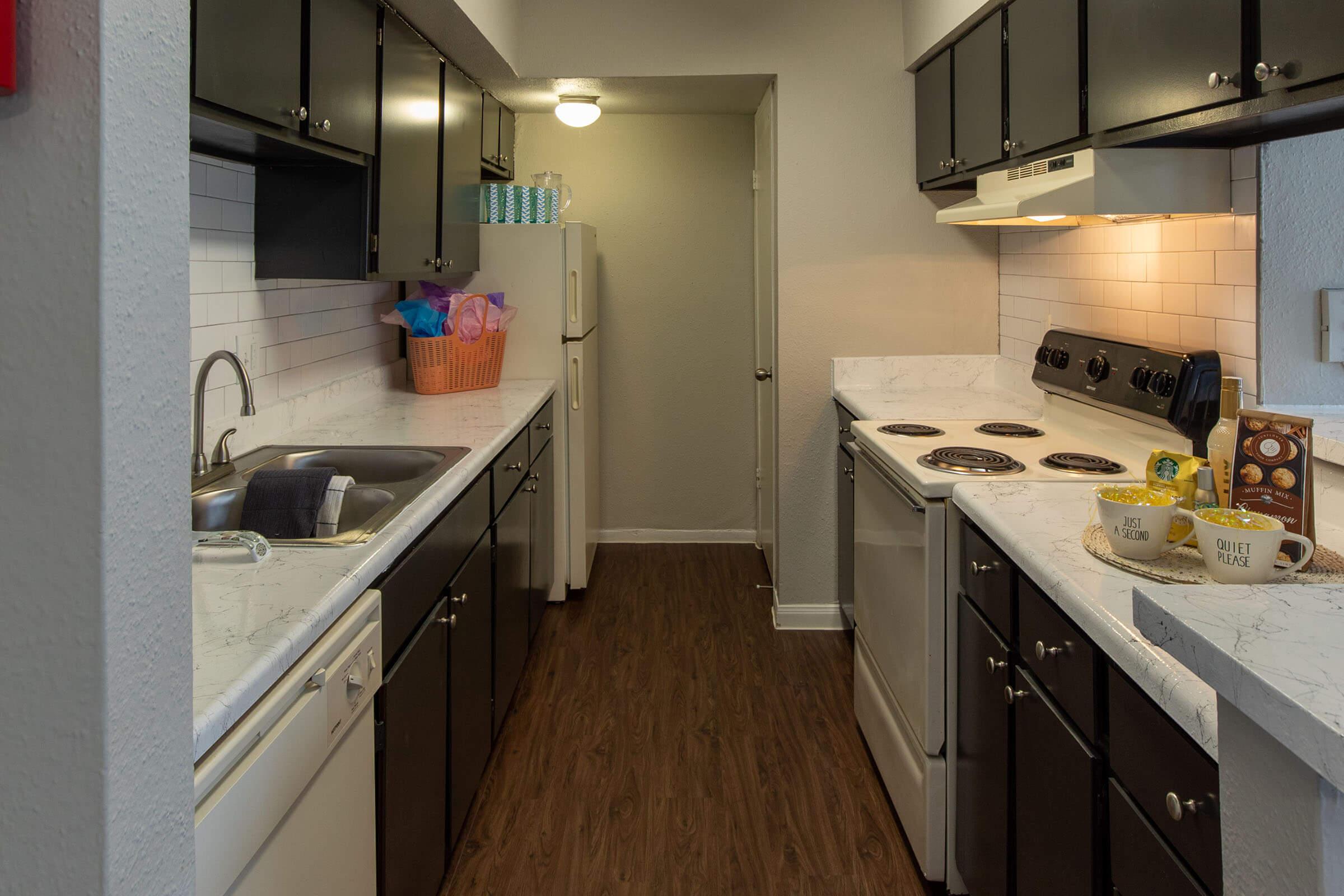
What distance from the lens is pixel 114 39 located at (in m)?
0.73

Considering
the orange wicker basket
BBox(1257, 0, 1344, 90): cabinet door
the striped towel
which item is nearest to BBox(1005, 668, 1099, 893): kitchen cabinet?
BBox(1257, 0, 1344, 90): cabinet door

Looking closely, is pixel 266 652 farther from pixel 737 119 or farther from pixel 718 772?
pixel 737 119

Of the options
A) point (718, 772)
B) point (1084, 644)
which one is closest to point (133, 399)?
point (1084, 644)

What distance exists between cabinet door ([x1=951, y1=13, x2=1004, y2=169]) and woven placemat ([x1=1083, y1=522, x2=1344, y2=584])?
1655mm

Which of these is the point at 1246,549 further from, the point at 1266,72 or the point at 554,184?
the point at 554,184

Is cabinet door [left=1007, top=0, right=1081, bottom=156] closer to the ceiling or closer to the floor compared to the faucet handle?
closer to the ceiling

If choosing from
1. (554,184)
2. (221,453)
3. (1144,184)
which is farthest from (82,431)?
(554,184)

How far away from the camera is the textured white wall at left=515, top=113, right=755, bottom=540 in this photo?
4.93 m

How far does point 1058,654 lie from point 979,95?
2047mm

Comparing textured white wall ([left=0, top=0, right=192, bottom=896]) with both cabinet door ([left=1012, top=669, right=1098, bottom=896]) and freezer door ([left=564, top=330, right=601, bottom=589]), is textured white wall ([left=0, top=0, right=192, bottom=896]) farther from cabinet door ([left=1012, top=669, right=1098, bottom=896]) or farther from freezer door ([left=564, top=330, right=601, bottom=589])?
freezer door ([left=564, top=330, right=601, bottom=589])

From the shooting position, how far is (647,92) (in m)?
4.20

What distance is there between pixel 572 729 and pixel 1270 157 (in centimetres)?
230

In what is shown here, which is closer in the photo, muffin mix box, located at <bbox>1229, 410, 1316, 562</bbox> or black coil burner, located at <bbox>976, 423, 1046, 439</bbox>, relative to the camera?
muffin mix box, located at <bbox>1229, 410, 1316, 562</bbox>

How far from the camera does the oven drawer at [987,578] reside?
1854 millimetres
